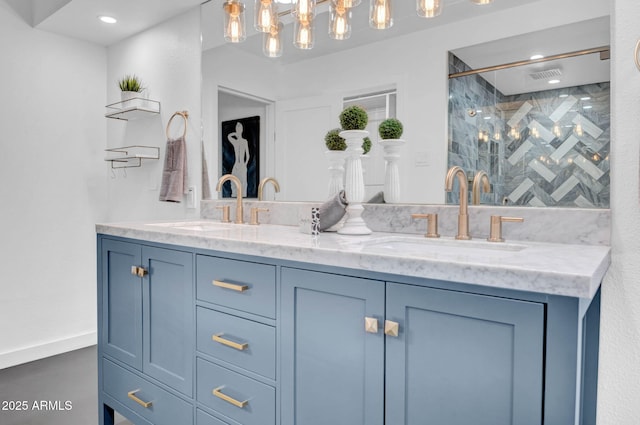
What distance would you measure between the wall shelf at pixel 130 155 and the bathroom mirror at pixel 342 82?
54 cm

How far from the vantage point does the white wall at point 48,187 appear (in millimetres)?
2695

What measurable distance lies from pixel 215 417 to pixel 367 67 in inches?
57.4

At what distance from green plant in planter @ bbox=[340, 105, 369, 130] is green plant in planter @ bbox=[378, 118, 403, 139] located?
0.27 feet

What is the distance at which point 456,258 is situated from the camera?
0.94 m

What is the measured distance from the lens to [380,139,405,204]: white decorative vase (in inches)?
64.8

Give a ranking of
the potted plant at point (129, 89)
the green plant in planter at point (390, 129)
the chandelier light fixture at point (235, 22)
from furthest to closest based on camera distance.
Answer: the potted plant at point (129, 89) < the chandelier light fixture at point (235, 22) < the green plant in planter at point (390, 129)

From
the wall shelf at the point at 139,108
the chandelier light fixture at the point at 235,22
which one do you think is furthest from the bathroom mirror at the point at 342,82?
the wall shelf at the point at 139,108

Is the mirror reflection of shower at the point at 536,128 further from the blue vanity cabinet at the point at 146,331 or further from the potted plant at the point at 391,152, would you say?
the blue vanity cabinet at the point at 146,331

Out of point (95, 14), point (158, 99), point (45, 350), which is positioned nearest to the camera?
point (95, 14)

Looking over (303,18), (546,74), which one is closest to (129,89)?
(303,18)

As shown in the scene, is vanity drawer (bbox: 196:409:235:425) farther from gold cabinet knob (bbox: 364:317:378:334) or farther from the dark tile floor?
the dark tile floor

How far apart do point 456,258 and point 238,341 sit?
0.76 m

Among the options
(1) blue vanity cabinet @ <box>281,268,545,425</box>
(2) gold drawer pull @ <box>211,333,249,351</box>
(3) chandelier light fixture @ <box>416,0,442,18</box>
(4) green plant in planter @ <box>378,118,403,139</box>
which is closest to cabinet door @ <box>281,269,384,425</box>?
(1) blue vanity cabinet @ <box>281,268,545,425</box>

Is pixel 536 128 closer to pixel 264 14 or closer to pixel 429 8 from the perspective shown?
pixel 429 8
